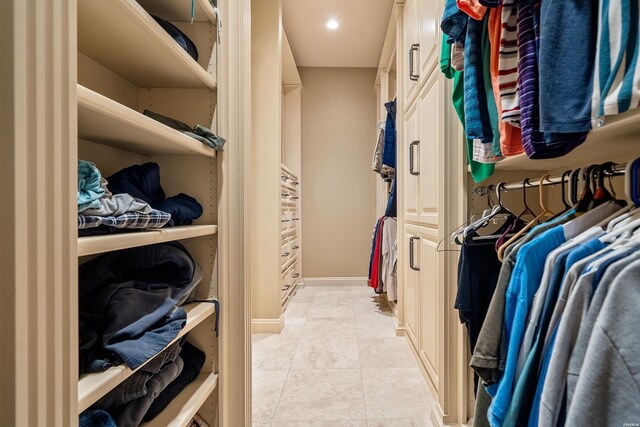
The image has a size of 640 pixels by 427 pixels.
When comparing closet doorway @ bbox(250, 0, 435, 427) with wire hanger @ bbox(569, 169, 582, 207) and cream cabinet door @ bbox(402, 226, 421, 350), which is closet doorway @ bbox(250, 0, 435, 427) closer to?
cream cabinet door @ bbox(402, 226, 421, 350)

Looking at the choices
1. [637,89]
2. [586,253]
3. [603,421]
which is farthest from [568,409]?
[637,89]

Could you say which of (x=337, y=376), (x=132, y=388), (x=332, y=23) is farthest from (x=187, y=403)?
(x=332, y=23)

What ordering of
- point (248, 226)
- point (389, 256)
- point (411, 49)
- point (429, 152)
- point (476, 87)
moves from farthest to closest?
point (389, 256)
point (411, 49)
point (429, 152)
point (248, 226)
point (476, 87)

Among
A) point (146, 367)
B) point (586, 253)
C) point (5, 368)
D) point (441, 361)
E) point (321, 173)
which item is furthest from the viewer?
point (321, 173)

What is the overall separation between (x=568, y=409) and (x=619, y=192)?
76cm

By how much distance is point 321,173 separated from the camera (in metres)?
3.83

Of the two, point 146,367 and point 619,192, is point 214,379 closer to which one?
point 146,367

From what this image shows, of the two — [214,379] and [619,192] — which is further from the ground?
[619,192]

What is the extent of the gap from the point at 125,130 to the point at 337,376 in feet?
5.16

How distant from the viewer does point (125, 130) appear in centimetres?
76

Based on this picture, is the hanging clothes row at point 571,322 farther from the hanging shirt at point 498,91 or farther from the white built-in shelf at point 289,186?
the white built-in shelf at point 289,186

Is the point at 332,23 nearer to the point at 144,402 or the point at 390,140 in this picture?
the point at 390,140

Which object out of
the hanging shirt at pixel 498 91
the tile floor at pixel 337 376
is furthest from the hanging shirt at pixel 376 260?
the hanging shirt at pixel 498 91

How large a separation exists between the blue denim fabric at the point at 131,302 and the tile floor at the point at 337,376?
0.84 meters
